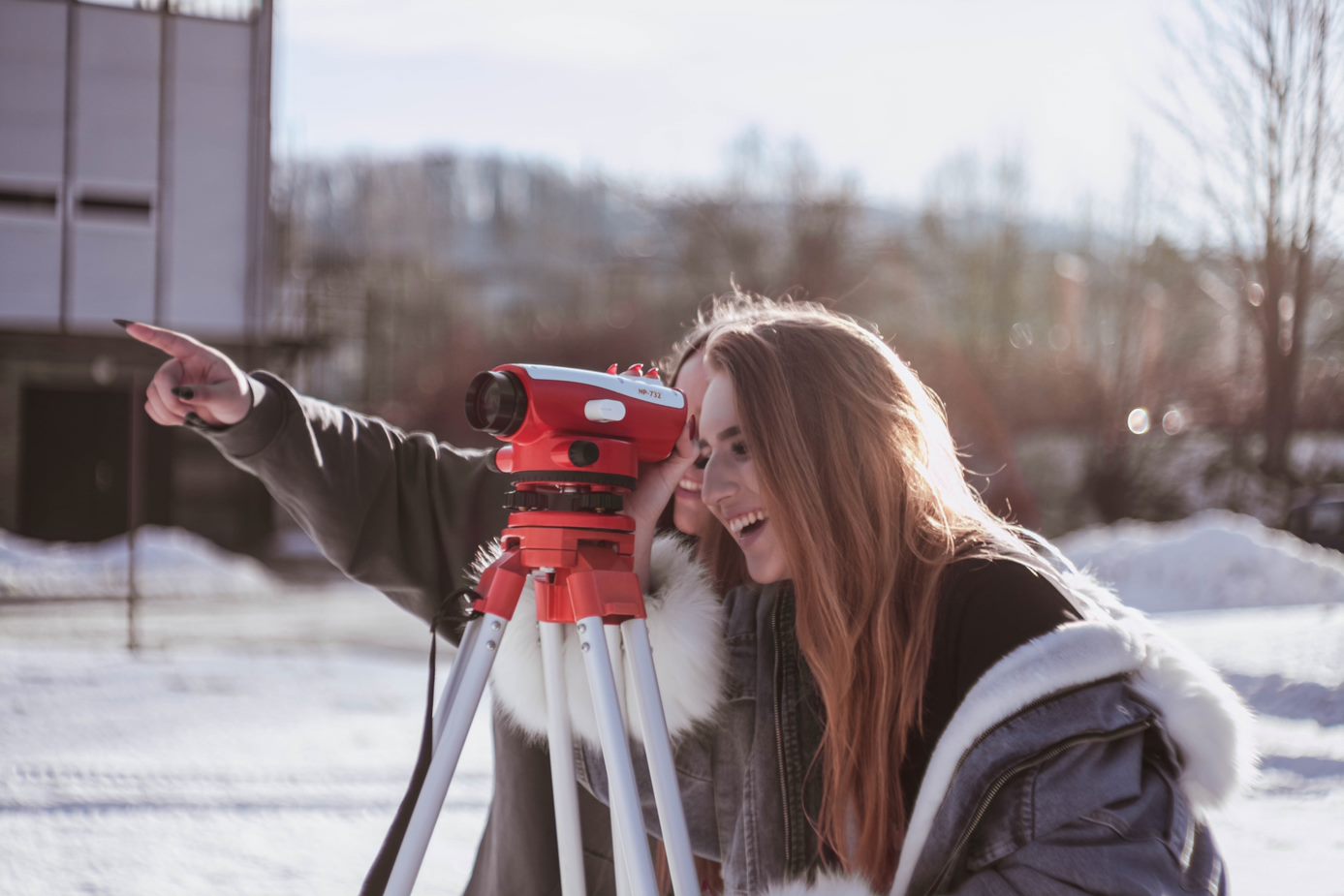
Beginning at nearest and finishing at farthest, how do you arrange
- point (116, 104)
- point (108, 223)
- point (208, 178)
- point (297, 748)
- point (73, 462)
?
point (297, 748)
point (116, 104)
point (108, 223)
point (208, 178)
point (73, 462)

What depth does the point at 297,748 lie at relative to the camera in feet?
14.7

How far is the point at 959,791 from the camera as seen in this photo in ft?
4.96

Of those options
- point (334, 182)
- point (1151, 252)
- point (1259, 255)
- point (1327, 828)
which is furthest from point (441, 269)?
point (1327, 828)

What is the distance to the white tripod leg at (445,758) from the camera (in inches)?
58.4

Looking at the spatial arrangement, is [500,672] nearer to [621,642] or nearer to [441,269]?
[621,642]

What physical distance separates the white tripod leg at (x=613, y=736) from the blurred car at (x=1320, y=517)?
899cm

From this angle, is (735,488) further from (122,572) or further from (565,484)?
(122,572)

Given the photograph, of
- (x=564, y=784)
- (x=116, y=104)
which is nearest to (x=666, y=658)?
(x=564, y=784)

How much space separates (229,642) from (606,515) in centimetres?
759

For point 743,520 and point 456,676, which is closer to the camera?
point 456,676

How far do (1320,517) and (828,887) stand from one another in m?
9.17

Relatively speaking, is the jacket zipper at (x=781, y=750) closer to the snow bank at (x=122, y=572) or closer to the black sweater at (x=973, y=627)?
the black sweater at (x=973, y=627)

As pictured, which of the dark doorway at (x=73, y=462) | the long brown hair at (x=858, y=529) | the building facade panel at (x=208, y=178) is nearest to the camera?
the long brown hair at (x=858, y=529)

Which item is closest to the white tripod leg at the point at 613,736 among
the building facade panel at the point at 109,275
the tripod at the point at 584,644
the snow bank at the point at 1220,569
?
the tripod at the point at 584,644
